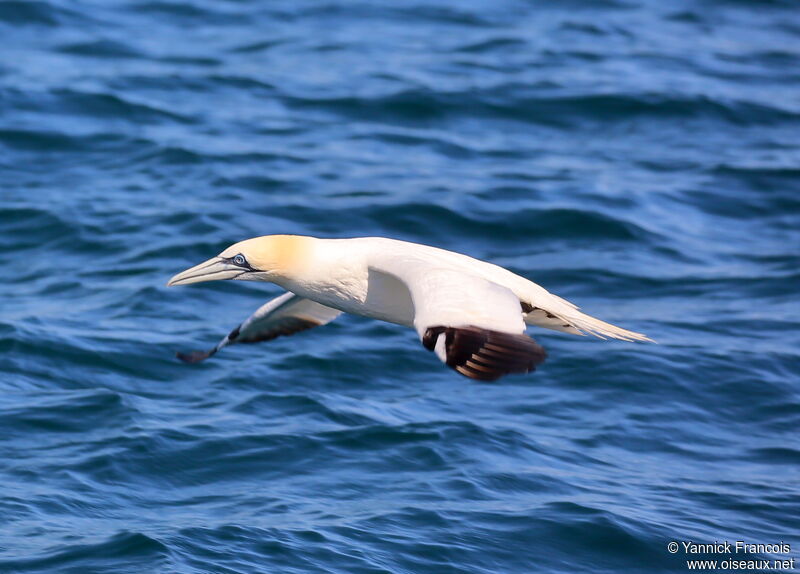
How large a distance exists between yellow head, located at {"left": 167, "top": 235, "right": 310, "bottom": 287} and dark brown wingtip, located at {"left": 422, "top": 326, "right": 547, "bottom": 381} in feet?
6.65

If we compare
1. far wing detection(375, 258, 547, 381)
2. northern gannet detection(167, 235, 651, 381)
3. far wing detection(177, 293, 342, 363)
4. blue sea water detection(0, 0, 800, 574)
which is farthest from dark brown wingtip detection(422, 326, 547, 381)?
far wing detection(177, 293, 342, 363)

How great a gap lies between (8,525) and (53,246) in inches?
200

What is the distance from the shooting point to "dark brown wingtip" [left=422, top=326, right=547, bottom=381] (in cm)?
595

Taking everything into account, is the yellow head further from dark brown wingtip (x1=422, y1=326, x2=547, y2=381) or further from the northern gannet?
dark brown wingtip (x1=422, y1=326, x2=547, y2=381)

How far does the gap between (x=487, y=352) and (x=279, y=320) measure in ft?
12.6

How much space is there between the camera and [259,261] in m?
8.05

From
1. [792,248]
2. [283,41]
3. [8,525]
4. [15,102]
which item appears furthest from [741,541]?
[283,41]

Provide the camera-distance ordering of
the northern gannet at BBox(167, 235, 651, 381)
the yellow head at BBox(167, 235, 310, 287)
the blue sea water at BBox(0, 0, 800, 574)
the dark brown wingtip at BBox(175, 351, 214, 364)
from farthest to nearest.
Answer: the dark brown wingtip at BBox(175, 351, 214, 364)
the blue sea water at BBox(0, 0, 800, 574)
the yellow head at BBox(167, 235, 310, 287)
the northern gannet at BBox(167, 235, 651, 381)

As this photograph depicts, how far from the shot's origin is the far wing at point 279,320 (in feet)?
30.9

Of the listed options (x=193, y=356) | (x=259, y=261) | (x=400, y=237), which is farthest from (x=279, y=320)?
(x=400, y=237)

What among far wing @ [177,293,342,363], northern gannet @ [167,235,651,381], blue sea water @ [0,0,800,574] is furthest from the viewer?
far wing @ [177,293,342,363]

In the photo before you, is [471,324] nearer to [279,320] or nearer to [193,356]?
[193,356]

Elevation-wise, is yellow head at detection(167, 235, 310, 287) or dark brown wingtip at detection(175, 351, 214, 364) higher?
yellow head at detection(167, 235, 310, 287)

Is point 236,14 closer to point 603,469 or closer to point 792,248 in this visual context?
point 792,248
